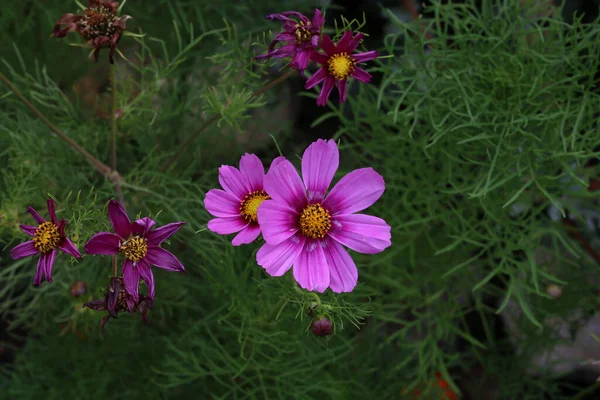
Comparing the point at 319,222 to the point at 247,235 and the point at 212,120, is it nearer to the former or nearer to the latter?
the point at 247,235

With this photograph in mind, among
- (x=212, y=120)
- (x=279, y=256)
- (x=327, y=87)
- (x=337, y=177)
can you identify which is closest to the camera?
(x=279, y=256)

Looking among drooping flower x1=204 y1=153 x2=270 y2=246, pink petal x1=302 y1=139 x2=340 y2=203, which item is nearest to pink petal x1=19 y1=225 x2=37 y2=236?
drooping flower x1=204 y1=153 x2=270 y2=246

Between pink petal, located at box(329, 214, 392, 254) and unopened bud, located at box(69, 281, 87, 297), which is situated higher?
pink petal, located at box(329, 214, 392, 254)

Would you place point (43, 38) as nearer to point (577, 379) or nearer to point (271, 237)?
point (271, 237)

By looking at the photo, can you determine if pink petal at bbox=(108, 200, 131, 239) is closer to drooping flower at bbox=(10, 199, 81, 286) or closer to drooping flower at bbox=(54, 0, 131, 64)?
drooping flower at bbox=(10, 199, 81, 286)

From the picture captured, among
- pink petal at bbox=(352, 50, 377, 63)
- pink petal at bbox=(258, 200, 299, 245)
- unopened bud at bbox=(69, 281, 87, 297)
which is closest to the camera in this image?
pink petal at bbox=(258, 200, 299, 245)

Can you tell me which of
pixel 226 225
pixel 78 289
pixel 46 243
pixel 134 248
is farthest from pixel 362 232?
pixel 78 289

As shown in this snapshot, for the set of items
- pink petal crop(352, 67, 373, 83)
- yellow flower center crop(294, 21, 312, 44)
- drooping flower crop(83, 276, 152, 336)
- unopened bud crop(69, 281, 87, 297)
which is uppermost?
yellow flower center crop(294, 21, 312, 44)
